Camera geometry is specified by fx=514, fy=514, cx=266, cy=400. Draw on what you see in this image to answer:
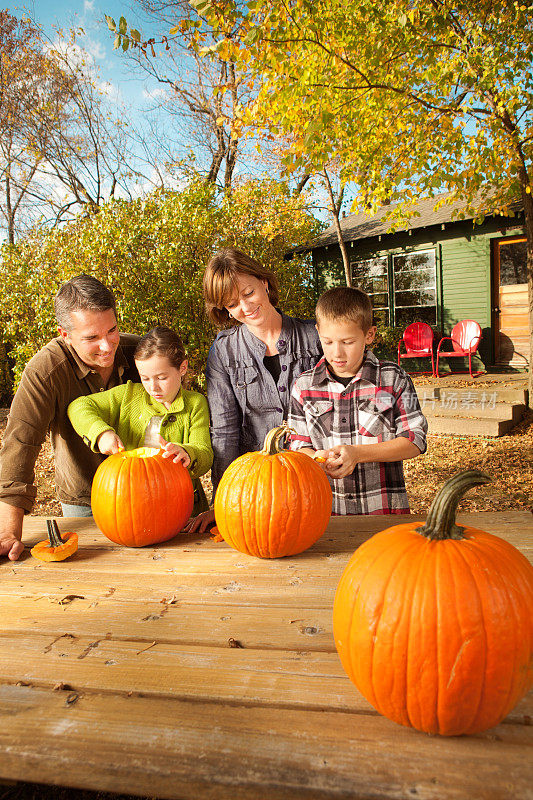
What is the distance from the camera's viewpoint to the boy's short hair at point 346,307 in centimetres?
234

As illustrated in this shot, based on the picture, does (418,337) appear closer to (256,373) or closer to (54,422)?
(256,373)

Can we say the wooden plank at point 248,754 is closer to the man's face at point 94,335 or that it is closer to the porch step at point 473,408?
the man's face at point 94,335

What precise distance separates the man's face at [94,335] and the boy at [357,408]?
95 cm

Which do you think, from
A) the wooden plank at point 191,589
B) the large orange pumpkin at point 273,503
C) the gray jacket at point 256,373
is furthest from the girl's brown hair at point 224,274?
the wooden plank at point 191,589

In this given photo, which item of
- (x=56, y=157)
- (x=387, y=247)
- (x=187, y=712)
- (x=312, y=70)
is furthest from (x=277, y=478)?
(x=56, y=157)

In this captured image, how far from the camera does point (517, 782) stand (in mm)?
839

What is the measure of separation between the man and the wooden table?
0.53m

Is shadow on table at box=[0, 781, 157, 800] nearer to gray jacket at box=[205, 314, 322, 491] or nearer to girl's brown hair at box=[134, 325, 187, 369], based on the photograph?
gray jacket at box=[205, 314, 322, 491]

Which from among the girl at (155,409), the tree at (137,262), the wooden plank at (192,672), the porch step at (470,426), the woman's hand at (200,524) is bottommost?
the porch step at (470,426)

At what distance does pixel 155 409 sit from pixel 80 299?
0.62m

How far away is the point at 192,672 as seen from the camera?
1169 millimetres

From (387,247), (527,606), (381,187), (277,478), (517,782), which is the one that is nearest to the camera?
(517,782)

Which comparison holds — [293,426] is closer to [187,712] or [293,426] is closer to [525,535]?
[525,535]

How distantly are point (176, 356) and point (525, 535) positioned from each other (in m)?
1.67
